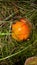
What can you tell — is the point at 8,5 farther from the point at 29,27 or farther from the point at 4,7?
the point at 29,27

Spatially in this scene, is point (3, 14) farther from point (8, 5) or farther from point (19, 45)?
point (19, 45)

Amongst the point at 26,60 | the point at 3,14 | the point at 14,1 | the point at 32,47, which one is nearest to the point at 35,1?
the point at 14,1

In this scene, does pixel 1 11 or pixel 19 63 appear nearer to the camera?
pixel 19 63

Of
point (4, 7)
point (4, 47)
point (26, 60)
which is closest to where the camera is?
point (26, 60)

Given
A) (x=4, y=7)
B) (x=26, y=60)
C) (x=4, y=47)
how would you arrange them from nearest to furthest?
(x=26, y=60) → (x=4, y=47) → (x=4, y=7)

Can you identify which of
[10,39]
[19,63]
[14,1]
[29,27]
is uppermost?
[14,1]

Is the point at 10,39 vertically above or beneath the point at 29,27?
beneath
